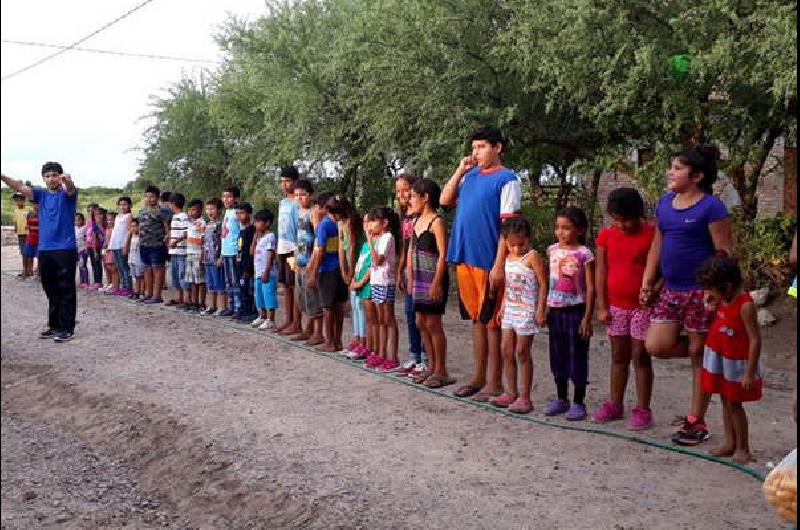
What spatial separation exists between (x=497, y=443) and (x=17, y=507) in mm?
2928

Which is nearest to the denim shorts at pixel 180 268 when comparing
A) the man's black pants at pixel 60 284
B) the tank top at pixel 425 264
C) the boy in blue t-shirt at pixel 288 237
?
the man's black pants at pixel 60 284

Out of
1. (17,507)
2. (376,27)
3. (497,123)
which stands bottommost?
(17,507)

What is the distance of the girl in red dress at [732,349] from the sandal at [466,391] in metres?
2.05

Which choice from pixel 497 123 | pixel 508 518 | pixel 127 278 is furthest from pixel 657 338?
pixel 127 278

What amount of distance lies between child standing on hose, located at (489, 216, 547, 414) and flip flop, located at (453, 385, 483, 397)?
1.33 ft

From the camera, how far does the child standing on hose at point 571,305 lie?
19.4 feet

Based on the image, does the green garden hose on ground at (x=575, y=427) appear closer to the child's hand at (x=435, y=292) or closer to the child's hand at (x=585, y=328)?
the child's hand at (x=585, y=328)

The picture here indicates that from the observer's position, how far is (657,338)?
5.22 meters

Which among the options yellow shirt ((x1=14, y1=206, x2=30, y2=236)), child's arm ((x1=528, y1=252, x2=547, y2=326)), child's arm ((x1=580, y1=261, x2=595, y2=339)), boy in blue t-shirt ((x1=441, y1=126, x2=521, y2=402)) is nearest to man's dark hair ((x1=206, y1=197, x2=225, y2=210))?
boy in blue t-shirt ((x1=441, y1=126, x2=521, y2=402))

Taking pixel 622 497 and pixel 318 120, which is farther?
pixel 318 120

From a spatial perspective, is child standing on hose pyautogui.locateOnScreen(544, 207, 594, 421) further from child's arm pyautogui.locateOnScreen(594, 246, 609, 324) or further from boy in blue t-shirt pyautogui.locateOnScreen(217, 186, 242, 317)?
boy in blue t-shirt pyautogui.locateOnScreen(217, 186, 242, 317)

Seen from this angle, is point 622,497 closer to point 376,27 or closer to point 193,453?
point 193,453

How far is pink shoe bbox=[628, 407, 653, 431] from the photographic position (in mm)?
5656

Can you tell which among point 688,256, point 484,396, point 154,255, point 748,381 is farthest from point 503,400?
point 154,255
